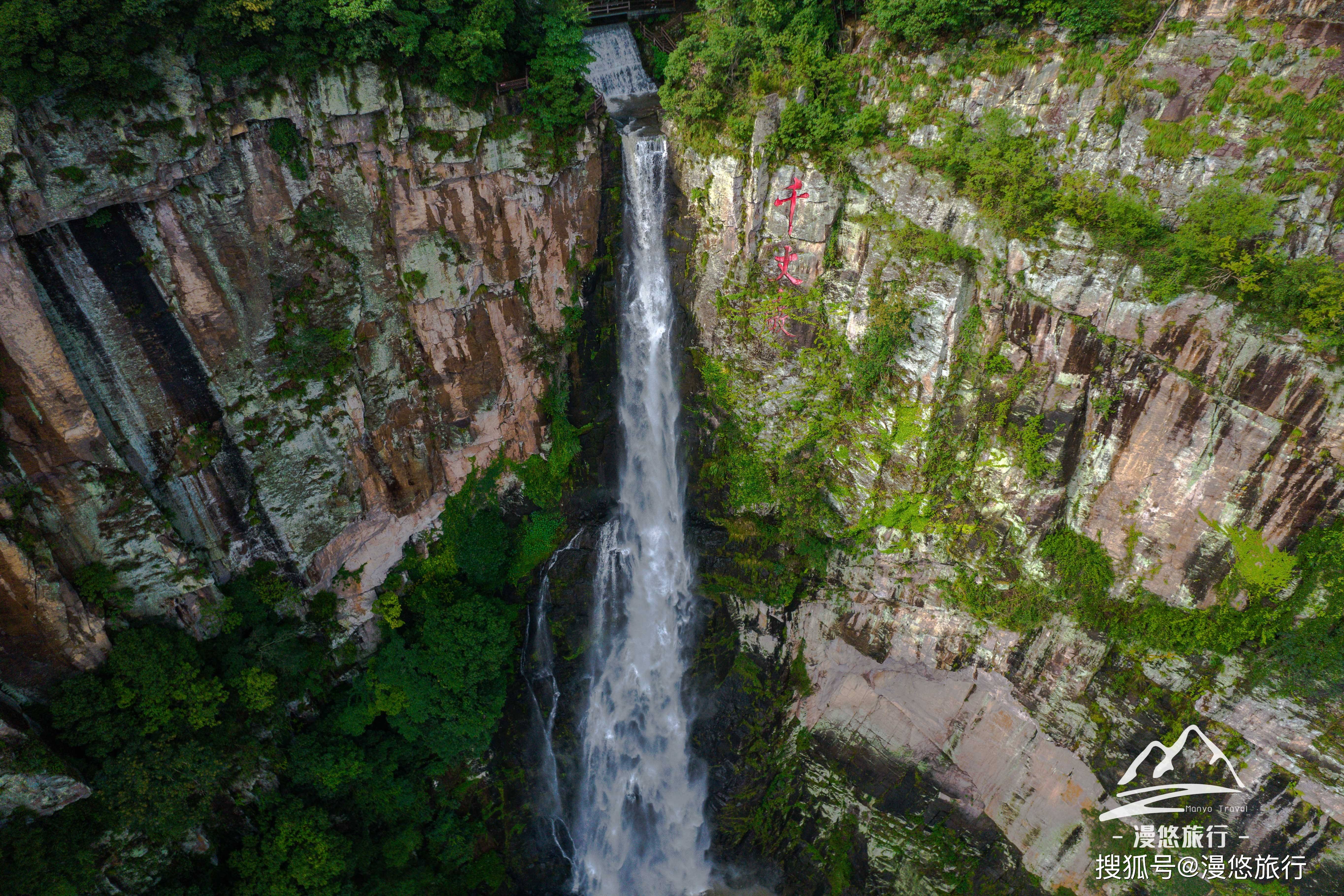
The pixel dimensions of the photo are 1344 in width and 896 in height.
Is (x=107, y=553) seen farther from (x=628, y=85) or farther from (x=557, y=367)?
(x=628, y=85)

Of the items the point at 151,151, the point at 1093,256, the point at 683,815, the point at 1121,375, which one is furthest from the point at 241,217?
the point at 683,815

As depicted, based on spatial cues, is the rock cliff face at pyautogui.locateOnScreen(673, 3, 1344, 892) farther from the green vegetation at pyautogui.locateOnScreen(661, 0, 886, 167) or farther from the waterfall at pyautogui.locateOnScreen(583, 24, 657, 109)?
the waterfall at pyautogui.locateOnScreen(583, 24, 657, 109)

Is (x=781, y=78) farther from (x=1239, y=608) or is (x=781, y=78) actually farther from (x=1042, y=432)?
(x=1239, y=608)

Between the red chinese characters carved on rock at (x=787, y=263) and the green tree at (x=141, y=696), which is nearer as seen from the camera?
the green tree at (x=141, y=696)

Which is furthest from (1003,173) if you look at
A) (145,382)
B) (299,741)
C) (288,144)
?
(299,741)

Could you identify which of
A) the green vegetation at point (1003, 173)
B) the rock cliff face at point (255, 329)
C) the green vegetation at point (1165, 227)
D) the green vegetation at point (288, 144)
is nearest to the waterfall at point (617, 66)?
the rock cliff face at point (255, 329)
